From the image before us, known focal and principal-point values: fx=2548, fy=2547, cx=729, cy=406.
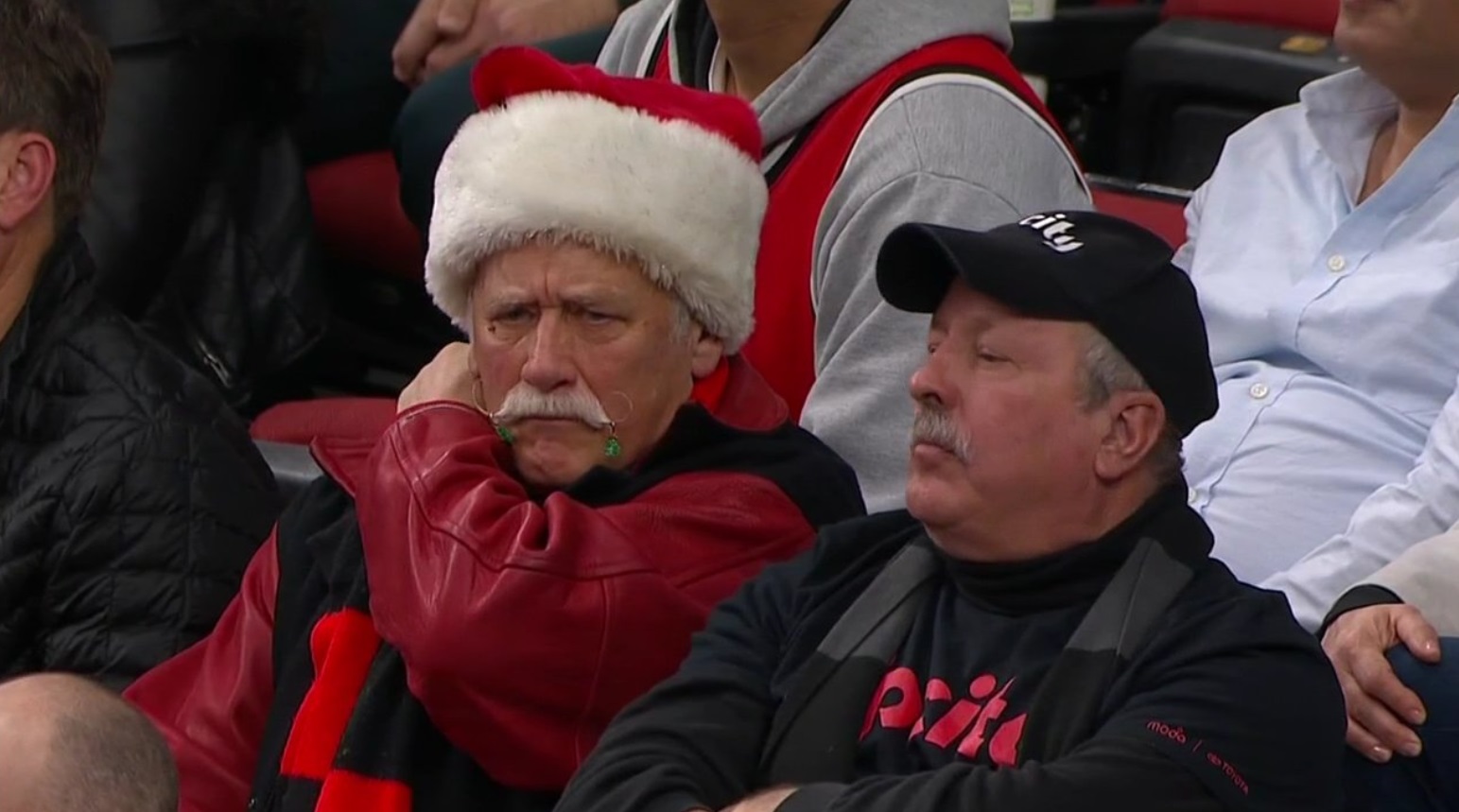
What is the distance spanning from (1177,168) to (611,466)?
1.96 metres

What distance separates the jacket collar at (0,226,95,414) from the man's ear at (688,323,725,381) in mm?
654

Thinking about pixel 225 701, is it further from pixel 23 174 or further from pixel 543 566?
pixel 23 174

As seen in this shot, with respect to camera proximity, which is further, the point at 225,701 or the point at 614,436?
the point at 225,701

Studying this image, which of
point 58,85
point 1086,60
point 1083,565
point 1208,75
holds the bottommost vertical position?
point 1086,60

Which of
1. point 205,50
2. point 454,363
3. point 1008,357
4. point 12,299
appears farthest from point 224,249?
point 1008,357

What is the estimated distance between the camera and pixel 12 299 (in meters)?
2.43

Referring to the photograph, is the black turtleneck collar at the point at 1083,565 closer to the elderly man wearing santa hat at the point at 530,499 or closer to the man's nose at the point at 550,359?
the elderly man wearing santa hat at the point at 530,499

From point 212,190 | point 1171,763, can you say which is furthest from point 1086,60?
point 1171,763

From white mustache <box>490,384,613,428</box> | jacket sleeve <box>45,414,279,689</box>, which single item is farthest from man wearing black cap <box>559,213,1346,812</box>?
jacket sleeve <box>45,414,279,689</box>

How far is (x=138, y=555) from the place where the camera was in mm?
2342

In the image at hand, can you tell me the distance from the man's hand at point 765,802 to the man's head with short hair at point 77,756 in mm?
390

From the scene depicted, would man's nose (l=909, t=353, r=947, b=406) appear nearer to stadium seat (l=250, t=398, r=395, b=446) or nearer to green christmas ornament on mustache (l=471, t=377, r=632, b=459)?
green christmas ornament on mustache (l=471, t=377, r=632, b=459)

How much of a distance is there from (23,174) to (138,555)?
38 cm

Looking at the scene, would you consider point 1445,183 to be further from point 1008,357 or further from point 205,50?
point 205,50
